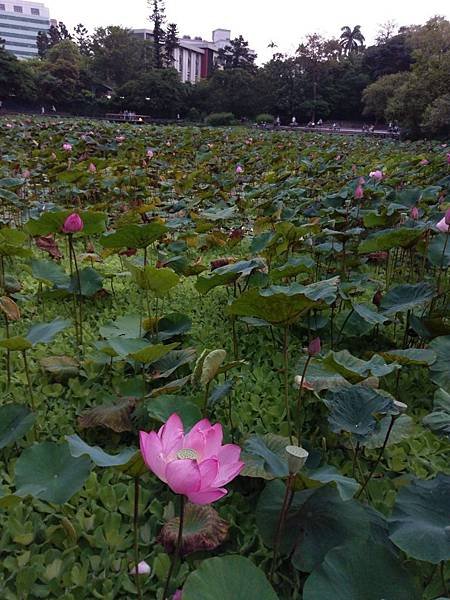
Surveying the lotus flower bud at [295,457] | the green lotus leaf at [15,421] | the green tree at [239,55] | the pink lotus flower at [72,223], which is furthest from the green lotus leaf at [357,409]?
the green tree at [239,55]

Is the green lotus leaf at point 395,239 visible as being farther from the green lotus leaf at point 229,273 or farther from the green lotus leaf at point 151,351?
the green lotus leaf at point 151,351

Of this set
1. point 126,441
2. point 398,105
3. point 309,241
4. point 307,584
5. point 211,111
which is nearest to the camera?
point 307,584

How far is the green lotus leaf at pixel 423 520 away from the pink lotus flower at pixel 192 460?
1.05 ft

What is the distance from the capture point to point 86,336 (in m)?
1.78

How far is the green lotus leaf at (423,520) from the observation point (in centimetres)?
72

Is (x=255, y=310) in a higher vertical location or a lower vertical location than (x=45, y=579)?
higher

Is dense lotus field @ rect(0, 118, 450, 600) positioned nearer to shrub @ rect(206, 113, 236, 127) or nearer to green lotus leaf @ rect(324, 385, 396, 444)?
green lotus leaf @ rect(324, 385, 396, 444)

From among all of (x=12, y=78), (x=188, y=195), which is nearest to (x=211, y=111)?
(x=12, y=78)

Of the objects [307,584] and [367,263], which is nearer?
[307,584]

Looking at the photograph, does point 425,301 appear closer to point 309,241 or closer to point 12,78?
point 309,241

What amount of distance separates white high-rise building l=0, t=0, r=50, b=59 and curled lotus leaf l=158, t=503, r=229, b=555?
3434 inches

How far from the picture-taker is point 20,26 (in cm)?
7631

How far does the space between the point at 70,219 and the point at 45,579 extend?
968mm

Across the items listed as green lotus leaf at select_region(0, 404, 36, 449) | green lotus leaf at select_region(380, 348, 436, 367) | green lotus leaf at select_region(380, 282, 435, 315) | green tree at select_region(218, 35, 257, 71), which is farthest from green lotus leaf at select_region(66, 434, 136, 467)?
green tree at select_region(218, 35, 257, 71)
